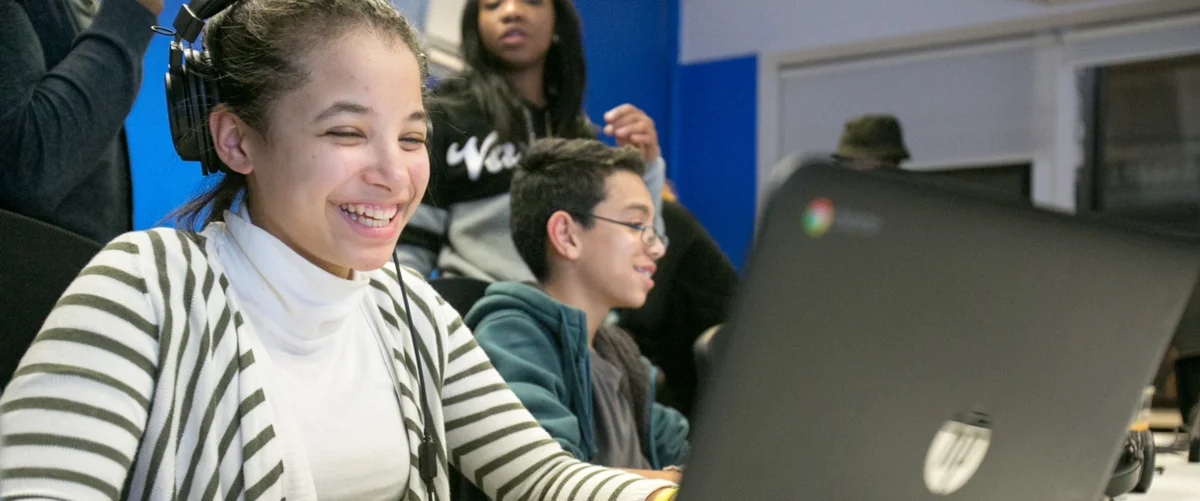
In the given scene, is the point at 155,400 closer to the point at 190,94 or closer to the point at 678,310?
the point at 190,94

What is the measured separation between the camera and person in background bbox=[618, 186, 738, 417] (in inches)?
76.6

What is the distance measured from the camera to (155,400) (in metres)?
0.70

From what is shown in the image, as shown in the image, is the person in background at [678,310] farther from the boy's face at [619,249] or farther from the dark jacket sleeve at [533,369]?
the dark jacket sleeve at [533,369]

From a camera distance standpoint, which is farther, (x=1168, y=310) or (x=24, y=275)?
(x=24, y=275)

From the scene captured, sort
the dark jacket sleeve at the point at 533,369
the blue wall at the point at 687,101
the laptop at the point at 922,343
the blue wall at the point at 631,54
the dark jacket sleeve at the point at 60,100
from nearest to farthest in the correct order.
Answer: the laptop at the point at 922,343, the dark jacket sleeve at the point at 60,100, the dark jacket sleeve at the point at 533,369, the blue wall at the point at 631,54, the blue wall at the point at 687,101

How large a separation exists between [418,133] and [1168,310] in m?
0.60

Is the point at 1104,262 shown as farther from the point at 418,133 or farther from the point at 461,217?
the point at 461,217

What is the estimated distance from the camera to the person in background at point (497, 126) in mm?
1634

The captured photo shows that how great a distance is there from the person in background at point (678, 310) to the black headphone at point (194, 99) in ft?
3.56

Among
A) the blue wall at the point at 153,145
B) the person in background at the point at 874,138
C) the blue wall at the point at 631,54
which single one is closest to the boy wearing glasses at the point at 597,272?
the blue wall at the point at 153,145

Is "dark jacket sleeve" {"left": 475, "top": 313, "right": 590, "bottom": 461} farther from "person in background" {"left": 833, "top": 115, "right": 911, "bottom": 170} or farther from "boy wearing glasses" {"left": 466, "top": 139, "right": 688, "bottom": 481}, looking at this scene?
"person in background" {"left": 833, "top": 115, "right": 911, "bottom": 170}

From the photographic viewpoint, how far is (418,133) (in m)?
0.88

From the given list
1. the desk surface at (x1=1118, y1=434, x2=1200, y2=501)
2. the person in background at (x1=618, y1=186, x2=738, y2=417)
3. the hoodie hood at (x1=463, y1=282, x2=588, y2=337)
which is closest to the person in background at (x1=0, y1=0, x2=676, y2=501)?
the hoodie hood at (x1=463, y1=282, x2=588, y2=337)

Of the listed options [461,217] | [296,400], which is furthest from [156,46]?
[296,400]
